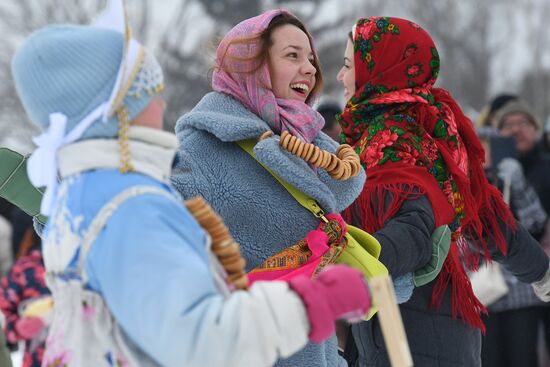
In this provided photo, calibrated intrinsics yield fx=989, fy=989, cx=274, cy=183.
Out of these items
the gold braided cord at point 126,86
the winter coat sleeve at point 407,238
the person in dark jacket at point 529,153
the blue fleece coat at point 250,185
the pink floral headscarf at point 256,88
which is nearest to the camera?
the gold braided cord at point 126,86

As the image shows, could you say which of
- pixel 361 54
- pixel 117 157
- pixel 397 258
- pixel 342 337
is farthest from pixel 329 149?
pixel 117 157

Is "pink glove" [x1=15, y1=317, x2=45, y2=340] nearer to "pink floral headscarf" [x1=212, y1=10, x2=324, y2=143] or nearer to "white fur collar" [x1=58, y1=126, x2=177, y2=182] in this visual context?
"white fur collar" [x1=58, y1=126, x2=177, y2=182]

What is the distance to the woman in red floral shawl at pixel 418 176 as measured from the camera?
3.32 m

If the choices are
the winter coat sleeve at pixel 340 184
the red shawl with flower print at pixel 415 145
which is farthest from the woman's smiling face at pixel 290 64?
the red shawl with flower print at pixel 415 145

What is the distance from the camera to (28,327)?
207 centimetres

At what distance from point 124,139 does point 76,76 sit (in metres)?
0.16

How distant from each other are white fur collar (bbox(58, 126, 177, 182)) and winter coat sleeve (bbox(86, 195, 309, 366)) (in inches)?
4.6

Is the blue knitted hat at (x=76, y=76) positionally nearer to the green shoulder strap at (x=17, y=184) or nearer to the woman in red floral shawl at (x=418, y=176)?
the green shoulder strap at (x=17, y=184)

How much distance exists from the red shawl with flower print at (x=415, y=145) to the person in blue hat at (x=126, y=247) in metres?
1.38

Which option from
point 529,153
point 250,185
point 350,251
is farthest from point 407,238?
point 529,153

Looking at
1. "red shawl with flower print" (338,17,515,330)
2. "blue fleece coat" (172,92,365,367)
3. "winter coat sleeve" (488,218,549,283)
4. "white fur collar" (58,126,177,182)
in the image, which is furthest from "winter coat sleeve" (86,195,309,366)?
"winter coat sleeve" (488,218,549,283)

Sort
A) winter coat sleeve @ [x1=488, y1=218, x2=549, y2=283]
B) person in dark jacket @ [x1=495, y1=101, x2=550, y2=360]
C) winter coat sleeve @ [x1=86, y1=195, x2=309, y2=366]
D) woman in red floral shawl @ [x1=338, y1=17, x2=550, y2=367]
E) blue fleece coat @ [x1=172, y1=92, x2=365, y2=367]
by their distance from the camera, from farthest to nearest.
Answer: person in dark jacket @ [x1=495, y1=101, x2=550, y2=360], winter coat sleeve @ [x1=488, y1=218, x2=549, y2=283], woman in red floral shawl @ [x1=338, y1=17, x2=550, y2=367], blue fleece coat @ [x1=172, y1=92, x2=365, y2=367], winter coat sleeve @ [x1=86, y1=195, x2=309, y2=366]

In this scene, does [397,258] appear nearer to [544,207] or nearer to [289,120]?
[289,120]

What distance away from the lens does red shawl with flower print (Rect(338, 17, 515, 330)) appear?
3.35 meters
